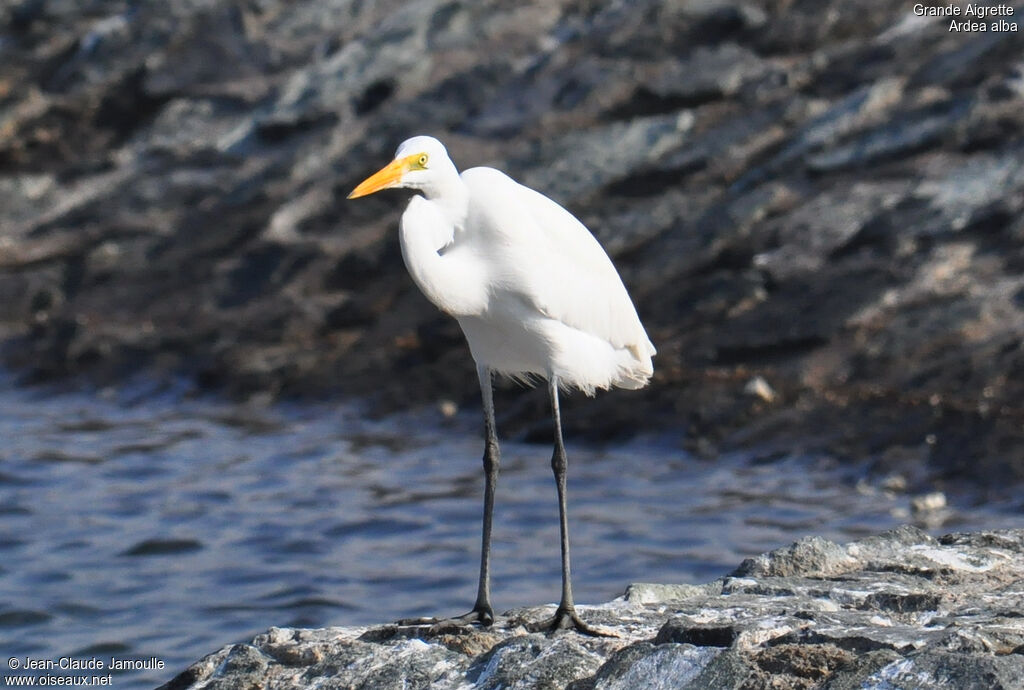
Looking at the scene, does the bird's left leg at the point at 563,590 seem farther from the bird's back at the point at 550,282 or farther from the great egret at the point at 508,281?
the bird's back at the point at 550,282

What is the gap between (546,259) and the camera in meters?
5.52

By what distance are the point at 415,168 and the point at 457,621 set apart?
1.56 m

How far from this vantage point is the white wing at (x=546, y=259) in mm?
5387

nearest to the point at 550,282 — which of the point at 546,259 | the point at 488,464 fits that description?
the point at 546,259

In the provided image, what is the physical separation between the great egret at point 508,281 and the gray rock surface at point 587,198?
10.4 ft

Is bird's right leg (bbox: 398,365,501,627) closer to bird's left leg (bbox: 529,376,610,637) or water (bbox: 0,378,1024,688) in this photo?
bird's left leg (bbox: 529,376,610,637)

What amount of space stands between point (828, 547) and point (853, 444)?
3.16m

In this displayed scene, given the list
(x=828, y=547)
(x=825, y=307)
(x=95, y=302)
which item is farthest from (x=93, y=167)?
(x=828, y=547)

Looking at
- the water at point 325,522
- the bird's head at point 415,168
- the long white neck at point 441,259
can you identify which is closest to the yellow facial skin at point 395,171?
the bird's head at point 415,168

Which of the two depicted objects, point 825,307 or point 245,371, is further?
point 245,371

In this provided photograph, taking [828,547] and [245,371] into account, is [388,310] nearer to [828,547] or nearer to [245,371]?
[245,371]

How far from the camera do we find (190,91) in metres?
15.0

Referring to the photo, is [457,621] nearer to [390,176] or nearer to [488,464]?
[488,464]

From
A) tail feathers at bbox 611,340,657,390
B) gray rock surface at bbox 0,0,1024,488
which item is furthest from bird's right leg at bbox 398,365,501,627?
gray rock surface at bbox 0,0,1024,488
